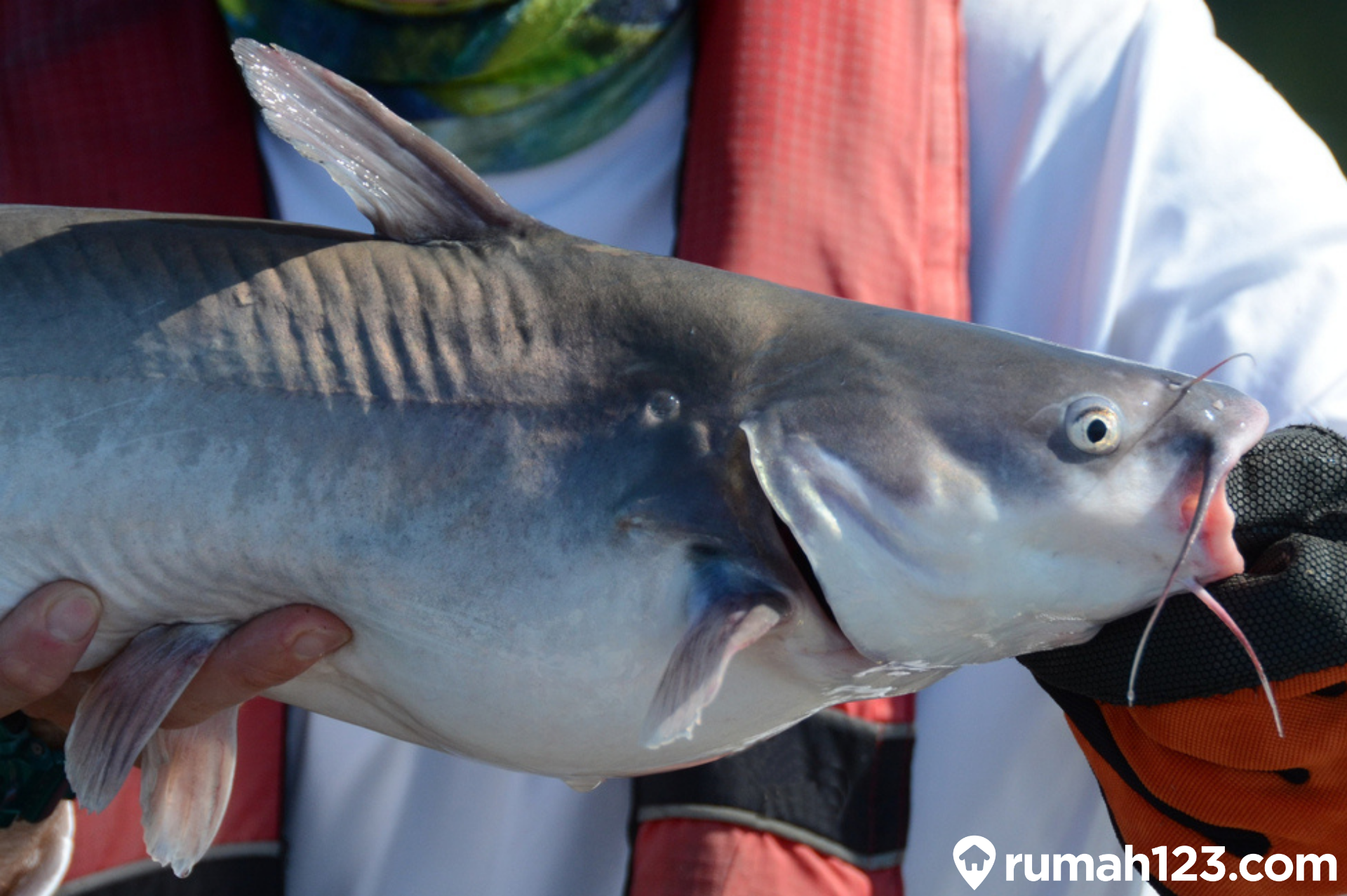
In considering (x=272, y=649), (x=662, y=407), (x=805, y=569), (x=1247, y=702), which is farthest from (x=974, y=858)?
(x=272, y=649)

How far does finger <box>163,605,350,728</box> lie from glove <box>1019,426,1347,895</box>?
2.28 feet

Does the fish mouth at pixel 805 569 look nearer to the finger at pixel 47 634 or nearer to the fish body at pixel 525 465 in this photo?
the fish body at pixel 525 465

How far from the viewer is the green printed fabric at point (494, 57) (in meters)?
1.46

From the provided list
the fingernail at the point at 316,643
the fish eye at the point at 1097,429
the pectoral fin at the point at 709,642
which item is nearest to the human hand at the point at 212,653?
the fingernail at the point at 316,643

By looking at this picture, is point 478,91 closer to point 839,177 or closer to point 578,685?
point 839,177

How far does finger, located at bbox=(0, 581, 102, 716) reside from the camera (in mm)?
994

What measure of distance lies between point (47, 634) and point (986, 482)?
0.84 meters

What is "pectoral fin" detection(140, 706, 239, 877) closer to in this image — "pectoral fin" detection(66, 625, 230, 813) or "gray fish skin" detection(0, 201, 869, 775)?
"pectoral fin" detection(66, 625, 230, 813)

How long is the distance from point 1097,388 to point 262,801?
115 centimetres

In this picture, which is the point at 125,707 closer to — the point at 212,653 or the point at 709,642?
the point at 212,653

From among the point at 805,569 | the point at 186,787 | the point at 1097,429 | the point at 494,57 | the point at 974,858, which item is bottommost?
the point at 974,858

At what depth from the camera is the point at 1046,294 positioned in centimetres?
153

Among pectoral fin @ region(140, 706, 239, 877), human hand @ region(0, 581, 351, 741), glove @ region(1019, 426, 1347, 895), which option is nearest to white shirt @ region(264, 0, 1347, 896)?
glove @ region(1019, 426, 1347, 895)

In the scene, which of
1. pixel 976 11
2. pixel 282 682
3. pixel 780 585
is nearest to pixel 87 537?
pixel 282 682
